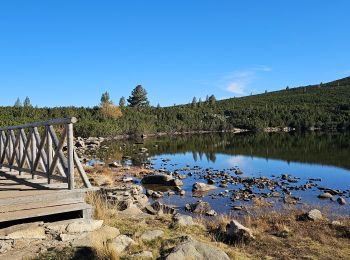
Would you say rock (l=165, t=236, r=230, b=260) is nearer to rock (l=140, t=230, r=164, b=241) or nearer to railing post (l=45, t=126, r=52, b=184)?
rock (l=140, t=230, r=164, b=241)

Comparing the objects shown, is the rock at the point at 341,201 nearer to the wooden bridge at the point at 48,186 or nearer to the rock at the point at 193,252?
the rock at the point at 193,252

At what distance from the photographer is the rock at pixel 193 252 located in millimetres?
7157

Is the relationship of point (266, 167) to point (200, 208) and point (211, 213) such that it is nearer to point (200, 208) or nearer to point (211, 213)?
point (200, 208)

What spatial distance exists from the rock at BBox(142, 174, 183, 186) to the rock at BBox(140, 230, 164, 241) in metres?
14.7

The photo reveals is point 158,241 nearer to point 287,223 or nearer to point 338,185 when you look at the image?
point 287,223

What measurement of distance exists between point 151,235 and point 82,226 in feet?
5.13

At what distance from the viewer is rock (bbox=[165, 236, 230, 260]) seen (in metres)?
7.16

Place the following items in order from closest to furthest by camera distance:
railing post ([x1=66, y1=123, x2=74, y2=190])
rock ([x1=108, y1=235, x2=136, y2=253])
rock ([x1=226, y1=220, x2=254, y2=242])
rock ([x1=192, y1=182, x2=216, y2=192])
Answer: rock ([x1=108, y1=235, x2=136, y2=253]), railing post ([x1=66, y1=123, x2=74, y2=190]), rock ([x1=226, y1=220, x2=254, y2=242]), rock ([x1=192, y1=182, x2=216, y2=192])

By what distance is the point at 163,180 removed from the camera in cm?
2444

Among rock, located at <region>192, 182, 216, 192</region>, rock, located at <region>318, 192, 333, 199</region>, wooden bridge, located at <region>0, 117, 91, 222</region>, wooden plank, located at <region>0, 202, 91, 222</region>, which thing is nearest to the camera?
wooden plank, located at <region>0, 202, 91, 222</region>

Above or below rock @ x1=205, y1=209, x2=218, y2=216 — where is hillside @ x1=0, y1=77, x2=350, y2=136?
above

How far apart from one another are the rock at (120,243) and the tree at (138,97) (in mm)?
116605

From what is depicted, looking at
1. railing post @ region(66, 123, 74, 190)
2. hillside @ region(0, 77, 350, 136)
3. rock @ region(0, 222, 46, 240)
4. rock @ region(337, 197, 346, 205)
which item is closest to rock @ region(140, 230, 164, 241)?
railing post @ region(66, 123, 74, 190)

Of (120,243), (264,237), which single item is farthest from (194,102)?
(120,243)
